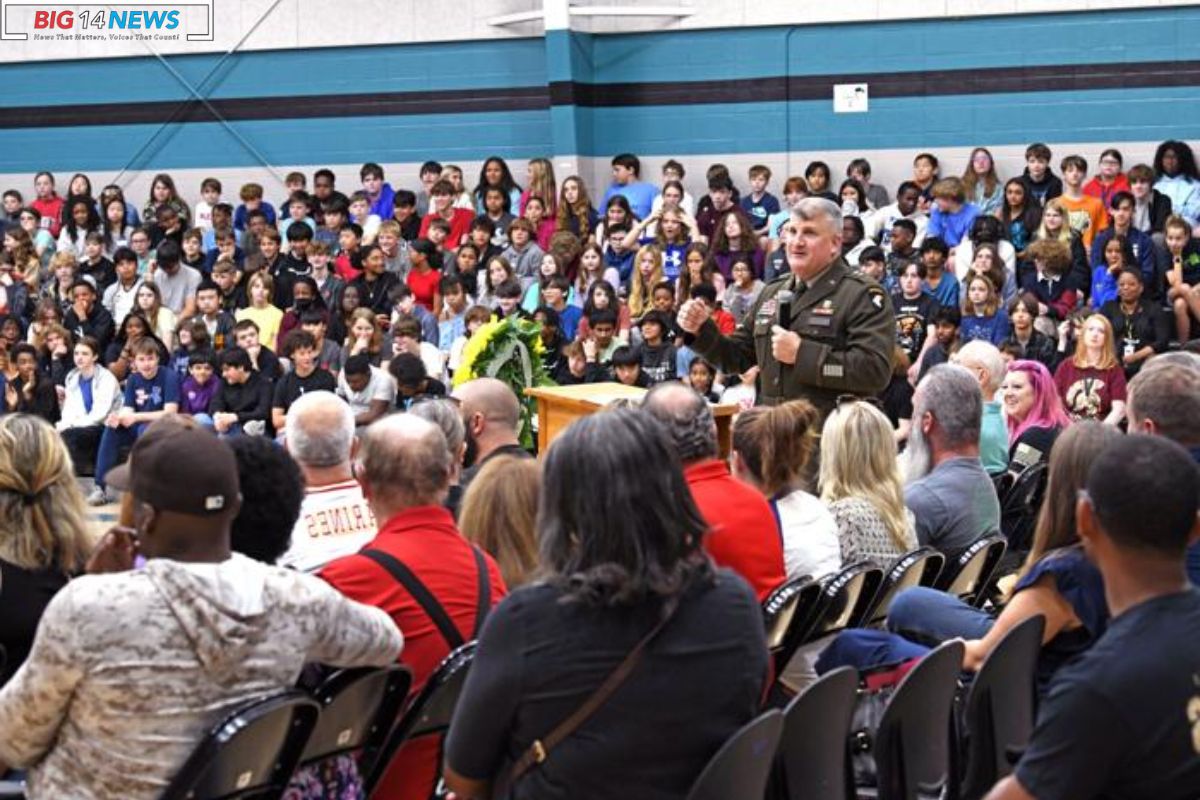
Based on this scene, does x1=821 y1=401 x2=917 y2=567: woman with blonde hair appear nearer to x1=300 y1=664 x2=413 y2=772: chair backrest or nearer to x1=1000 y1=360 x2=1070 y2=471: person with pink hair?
x1=300 y1=664 x2=413 y2=772: chair backrest

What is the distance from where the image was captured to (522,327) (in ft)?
35.7

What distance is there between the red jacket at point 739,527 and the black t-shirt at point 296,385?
8066 mm

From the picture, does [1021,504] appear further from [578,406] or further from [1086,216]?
[1086,216]

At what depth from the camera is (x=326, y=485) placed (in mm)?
4852

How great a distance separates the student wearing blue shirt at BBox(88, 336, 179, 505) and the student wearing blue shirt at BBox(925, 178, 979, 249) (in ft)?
18.0

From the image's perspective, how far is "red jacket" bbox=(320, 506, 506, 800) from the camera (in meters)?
3.81

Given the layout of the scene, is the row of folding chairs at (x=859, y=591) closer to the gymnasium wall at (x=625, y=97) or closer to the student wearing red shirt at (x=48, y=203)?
the gymnasium wall at (x=625, y=97)

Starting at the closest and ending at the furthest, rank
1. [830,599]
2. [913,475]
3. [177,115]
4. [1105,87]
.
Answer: [830,599] → [913,475] → [1105,87] → [177,115]

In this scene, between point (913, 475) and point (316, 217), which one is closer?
point (913, 475)

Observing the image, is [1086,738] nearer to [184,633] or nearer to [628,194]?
[184,633]

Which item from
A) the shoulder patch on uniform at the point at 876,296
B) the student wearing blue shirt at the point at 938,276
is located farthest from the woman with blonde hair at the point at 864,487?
the student wearing blue shirt at the point at 938,276

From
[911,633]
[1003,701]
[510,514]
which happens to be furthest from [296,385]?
[1003,701]

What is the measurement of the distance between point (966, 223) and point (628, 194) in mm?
3047

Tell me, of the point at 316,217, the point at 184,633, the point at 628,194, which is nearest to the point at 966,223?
the point at 628,194
